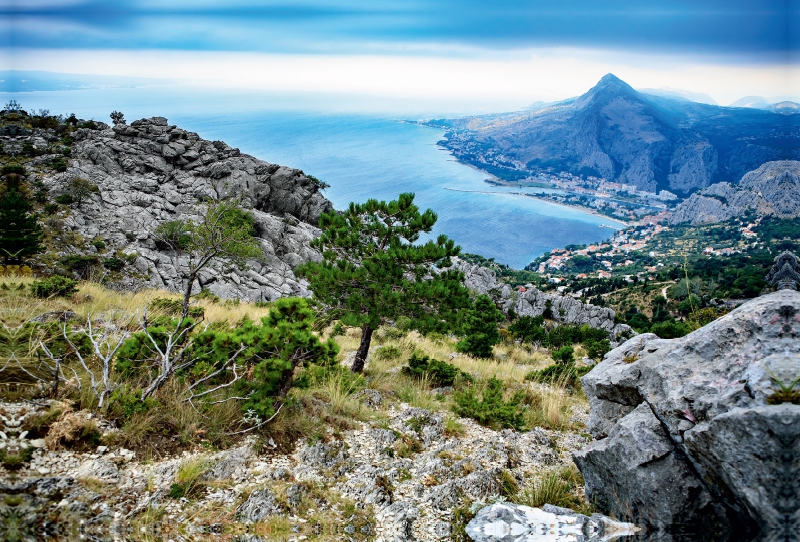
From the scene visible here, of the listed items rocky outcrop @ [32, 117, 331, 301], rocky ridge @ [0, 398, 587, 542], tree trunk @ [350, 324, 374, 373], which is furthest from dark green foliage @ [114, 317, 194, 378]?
rocky outcrop @ [32, 117, 331, 301]

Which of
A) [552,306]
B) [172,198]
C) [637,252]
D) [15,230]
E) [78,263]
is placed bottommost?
[637,252]

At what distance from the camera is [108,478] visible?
3689 millimetres

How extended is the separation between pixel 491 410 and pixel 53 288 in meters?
10.7

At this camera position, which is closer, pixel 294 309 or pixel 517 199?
pixel 294 309

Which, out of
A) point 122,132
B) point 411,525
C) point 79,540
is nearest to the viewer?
point 79,540

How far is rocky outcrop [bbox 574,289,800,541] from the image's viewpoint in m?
2.46

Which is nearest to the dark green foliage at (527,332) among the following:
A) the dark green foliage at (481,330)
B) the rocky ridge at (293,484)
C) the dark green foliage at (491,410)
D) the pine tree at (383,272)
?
the dark green foliage at (481,330)

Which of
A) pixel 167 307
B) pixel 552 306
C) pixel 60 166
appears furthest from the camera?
pixel 552 306

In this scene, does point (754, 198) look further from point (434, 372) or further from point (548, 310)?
point (434, 372)

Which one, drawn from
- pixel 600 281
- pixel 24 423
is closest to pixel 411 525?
pixel 24 423

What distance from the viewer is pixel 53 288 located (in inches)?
402

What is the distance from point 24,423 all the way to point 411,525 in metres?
3.74

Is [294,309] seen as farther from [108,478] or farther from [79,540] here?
[79,540]

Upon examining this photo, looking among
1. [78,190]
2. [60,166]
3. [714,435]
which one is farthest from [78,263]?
[714,435]
